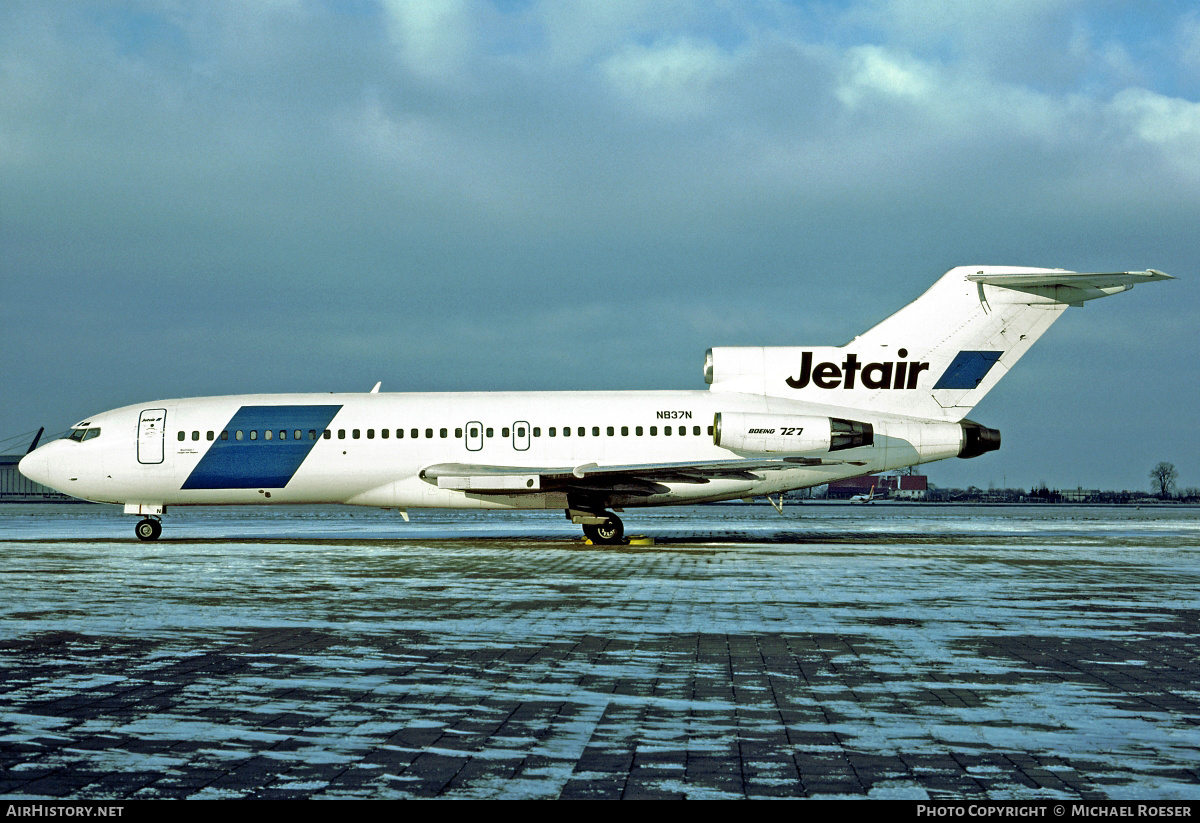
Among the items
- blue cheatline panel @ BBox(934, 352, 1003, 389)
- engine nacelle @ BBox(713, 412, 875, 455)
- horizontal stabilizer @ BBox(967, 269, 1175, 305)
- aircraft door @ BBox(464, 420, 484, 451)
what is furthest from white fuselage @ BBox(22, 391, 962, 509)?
horizontal stabilizer @ BBox(967, 269, 1175, 305)

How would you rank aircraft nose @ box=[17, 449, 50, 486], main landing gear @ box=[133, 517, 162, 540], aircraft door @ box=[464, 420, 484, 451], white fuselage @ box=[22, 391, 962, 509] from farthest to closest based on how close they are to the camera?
aircraft nose @ box=[17, 449, 50, 486]
main landing gear @ box=[133, 517, 162, 540]
aircraft door @ box=[464, 420, 484, 451]
white fuselage @ box=[22, 391, 962, 509]

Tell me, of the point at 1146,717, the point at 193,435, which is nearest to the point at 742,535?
the point at 193,435

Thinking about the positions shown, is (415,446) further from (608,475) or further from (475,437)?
(608,475)

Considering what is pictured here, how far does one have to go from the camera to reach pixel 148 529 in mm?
27719

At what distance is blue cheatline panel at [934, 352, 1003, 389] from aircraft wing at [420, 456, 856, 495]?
3.69 meters

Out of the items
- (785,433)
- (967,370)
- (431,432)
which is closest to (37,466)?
(431,432)

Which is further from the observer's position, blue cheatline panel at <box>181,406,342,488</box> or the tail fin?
blue cheatline panel at <box>181,406,342,488</box>

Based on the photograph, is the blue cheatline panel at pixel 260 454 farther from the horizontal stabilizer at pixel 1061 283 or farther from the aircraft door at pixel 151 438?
the horizontal stabilizer at pixel 1061 283

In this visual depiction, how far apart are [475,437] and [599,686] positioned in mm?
19453

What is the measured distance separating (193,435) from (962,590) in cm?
2041

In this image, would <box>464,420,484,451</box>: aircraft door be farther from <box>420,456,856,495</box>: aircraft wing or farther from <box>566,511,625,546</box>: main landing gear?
<box>566,511,625,546</box>: main landing gear

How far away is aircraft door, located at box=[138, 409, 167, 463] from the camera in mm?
27625
